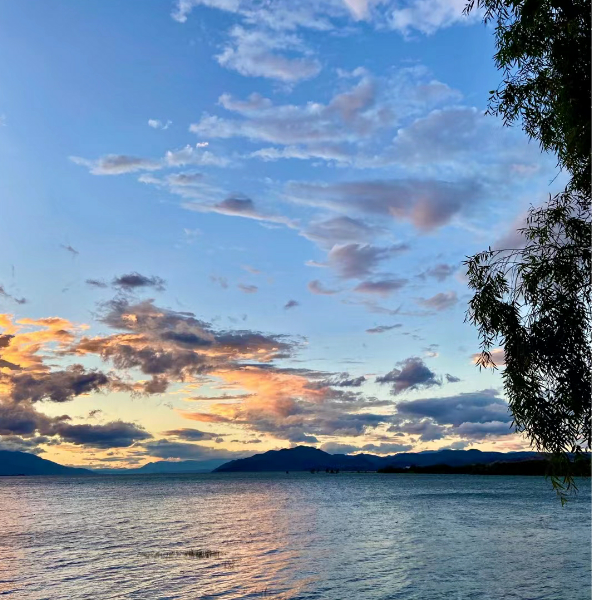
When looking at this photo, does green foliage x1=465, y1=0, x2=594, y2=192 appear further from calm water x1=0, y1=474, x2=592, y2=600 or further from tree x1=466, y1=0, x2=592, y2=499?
calm water x1=0, y1=474, x2=592, y2=600

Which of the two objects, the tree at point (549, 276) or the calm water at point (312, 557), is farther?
the calm water at point (312, 557)

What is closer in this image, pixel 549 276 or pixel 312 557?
pixel 549 276

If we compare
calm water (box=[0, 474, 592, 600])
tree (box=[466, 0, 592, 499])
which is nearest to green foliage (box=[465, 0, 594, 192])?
tree (box=[466, 0, 592, 499])

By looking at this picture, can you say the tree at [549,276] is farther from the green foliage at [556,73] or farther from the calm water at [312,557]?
the calm water at [312,557]

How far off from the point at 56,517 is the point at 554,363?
105549mm

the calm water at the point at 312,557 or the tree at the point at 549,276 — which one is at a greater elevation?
the tree at the point at 549,276

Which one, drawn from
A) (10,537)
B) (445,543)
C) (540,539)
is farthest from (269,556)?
(10,537)

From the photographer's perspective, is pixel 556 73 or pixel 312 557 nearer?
pixel 556 73

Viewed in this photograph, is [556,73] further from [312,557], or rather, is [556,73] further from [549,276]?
[312,557]

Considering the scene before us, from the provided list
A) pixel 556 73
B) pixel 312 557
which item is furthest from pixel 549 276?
pixel 312 557

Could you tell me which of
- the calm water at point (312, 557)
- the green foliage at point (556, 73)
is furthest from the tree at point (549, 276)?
the calm water at point (312, 557)

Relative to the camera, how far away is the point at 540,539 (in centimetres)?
6231

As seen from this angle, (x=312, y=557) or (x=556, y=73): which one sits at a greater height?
(x=556, y=73)

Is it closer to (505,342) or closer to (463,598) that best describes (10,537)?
(463,598)
